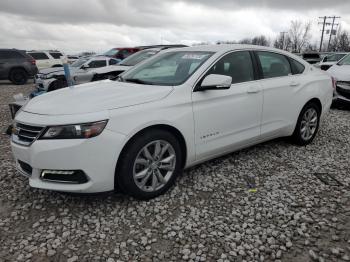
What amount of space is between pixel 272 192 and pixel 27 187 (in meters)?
2.79

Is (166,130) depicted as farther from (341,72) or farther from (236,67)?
(341,72)

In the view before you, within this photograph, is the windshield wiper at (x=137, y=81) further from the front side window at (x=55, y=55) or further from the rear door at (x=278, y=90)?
the front side window at (x=55, y=55)

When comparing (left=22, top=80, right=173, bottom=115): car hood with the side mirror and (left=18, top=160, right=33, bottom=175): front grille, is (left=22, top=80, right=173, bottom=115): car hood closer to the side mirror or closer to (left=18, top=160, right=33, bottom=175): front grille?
the side mirror

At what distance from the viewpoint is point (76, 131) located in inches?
112

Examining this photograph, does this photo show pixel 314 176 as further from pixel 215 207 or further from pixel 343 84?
pixel 343 84

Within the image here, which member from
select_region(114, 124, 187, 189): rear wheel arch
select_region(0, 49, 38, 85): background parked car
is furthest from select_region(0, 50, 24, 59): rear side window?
select_region(114, 124, 187, 189): rear wheel arch

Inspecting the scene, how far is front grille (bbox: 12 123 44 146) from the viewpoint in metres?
2.95

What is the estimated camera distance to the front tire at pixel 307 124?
4883 millimetres

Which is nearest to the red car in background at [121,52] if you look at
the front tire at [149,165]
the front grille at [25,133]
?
the front grille at [25,133]

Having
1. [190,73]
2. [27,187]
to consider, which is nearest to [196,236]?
[190,73]

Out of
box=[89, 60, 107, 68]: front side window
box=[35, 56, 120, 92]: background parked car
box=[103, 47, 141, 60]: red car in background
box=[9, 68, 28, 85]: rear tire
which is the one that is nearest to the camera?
box=[35, 56, 120, 92]: background parked car

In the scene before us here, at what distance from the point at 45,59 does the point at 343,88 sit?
16.5m

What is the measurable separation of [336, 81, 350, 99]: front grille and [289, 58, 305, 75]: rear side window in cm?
375

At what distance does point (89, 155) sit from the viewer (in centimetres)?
284
